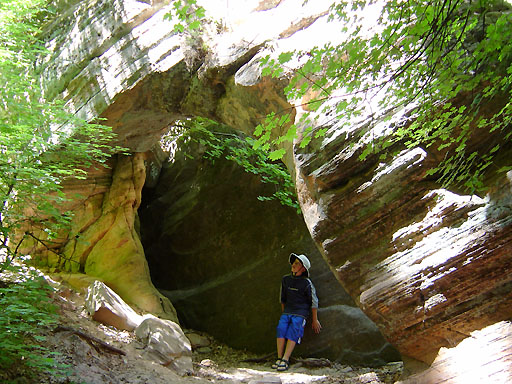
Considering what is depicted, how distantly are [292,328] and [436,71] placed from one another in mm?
4874

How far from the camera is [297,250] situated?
8742 mm

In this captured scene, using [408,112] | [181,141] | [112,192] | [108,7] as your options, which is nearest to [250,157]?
[181,141]

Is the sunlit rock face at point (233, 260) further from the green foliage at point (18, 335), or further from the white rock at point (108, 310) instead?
the green foliage at point (18, 335)

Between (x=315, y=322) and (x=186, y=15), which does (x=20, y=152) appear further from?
(x=315, y=322)

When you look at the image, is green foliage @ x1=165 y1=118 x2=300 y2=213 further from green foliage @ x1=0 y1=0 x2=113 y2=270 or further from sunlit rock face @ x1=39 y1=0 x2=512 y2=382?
green foliage @ x1=0 y1=0 x2=113 y2=270

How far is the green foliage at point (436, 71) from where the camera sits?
317cm

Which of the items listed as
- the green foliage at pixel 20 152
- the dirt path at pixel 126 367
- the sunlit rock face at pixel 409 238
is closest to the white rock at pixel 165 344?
the dirt path at pixel 126 367

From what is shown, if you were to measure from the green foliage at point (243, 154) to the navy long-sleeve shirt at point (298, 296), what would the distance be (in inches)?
63.3

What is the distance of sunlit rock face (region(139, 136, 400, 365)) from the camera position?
25.6 ft

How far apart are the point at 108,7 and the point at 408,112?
6.49m

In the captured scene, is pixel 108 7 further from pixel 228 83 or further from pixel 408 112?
pixel 408 112

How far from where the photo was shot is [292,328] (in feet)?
23.2

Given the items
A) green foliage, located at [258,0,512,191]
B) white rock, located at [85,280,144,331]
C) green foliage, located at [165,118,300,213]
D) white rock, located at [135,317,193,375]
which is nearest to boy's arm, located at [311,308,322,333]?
green foliage, located at [165,118,300,213]

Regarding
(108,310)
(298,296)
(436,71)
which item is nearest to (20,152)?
(108,310)
